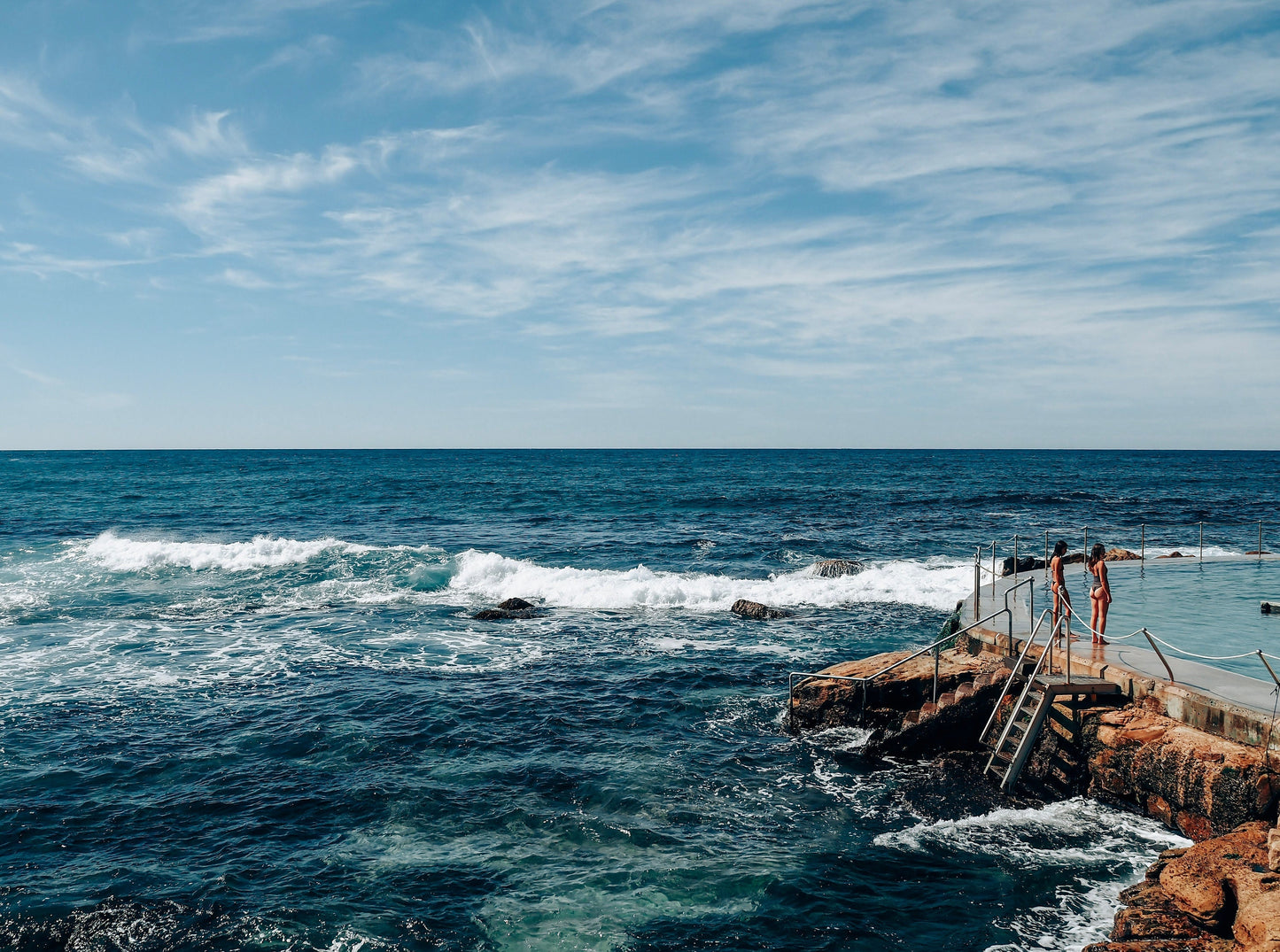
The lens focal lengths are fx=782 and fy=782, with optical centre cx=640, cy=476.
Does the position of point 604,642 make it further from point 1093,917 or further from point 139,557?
point 139,557

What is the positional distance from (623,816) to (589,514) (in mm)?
43328

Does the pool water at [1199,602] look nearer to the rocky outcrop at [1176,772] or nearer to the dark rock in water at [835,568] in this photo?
the rocky outcrop at [1176,772]

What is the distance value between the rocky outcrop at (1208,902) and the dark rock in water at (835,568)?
23029 mm

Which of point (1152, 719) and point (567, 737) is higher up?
point (1152, 719)

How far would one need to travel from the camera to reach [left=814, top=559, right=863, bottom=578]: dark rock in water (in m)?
32.9

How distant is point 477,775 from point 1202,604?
1710 cm

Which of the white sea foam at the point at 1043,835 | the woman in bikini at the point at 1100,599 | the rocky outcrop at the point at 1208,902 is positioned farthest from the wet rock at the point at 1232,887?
the woman in bikini at the point at 1100,599

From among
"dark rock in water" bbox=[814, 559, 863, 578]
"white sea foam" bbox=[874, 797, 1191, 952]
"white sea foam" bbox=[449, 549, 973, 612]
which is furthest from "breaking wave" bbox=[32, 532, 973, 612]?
"white sea foam" bbox=[874, 797, 1191, 952]

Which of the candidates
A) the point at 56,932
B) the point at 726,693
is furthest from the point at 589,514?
the point at 56,932

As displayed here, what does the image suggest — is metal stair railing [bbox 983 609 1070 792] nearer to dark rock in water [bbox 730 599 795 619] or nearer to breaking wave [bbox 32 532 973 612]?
dark rock in water [bbox 730 599 795 619]

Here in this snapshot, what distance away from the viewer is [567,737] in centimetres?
1541

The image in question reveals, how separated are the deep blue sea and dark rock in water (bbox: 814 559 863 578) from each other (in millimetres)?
694

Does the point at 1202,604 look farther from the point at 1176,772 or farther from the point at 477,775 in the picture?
the point at 477,775

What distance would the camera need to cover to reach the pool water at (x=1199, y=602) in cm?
1480
